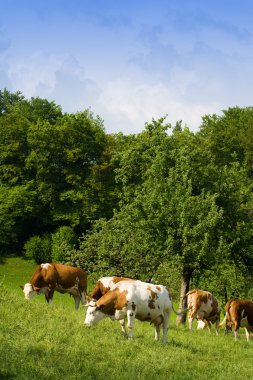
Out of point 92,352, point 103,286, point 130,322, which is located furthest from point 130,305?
point 103,286

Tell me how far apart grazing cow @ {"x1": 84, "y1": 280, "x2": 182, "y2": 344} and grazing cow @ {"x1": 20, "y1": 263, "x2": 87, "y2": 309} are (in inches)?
287

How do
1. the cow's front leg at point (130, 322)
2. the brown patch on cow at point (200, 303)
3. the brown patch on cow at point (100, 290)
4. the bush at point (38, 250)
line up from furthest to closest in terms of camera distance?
1. the bush at point (38, 250)
2. the brown patch on cow at point (200, 303)
3. the brown patch on cow at point (100, 290)
4. the cow's front leg at point (130, 322)

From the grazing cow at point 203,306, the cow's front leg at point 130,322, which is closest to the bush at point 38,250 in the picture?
the grazing cow at point 203,306

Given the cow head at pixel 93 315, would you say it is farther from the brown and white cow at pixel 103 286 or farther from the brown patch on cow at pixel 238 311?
the brown patch on cow at pixel 238 311

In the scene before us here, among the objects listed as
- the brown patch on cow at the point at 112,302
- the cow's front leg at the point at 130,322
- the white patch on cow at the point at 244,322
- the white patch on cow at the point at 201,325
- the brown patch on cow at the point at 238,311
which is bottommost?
the white patch on cow at the point at 201,325

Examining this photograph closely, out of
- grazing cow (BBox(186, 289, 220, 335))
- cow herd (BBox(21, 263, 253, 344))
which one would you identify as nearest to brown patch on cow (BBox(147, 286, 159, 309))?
cow herd (BBox(21, 263, 253, 344))

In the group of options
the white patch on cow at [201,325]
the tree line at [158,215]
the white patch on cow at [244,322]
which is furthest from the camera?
the tree line at [158,215]

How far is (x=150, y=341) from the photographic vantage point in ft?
50.2

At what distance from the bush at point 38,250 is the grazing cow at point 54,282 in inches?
1308

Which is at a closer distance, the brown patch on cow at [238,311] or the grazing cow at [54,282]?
the brown patch on cow at [238,311]

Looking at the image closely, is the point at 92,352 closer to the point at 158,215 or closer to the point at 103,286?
the point at 103,286

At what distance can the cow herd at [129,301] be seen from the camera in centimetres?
1540

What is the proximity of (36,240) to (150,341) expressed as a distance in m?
44.7

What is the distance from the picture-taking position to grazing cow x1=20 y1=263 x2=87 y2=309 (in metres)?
22.5
